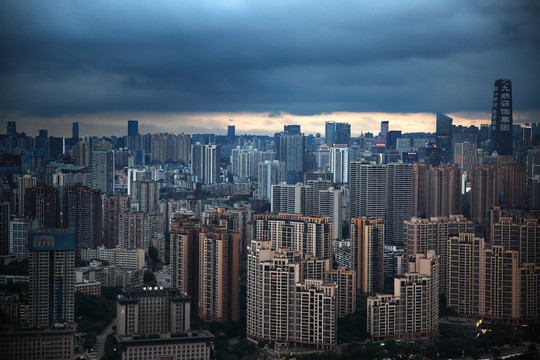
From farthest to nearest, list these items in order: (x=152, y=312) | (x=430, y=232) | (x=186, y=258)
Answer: (x=430, y=232) < (x=186, y=258) < (x=152, y=312)

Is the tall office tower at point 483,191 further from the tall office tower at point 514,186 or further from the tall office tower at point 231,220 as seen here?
the tall office tower at point 231,220

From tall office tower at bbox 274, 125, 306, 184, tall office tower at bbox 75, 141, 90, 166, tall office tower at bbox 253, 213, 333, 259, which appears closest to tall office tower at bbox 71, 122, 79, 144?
tall office tower at bbox 75, 141, 90, 166

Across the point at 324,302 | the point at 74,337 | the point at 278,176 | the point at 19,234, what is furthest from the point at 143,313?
the point at 278,176

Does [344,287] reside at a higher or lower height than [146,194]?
lower

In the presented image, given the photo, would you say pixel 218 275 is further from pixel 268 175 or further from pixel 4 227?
pixel 268 175

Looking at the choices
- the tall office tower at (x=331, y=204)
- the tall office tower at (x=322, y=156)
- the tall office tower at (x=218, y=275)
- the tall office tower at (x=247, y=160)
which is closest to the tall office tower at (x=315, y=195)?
the tall office tower at (x=331, y=204)

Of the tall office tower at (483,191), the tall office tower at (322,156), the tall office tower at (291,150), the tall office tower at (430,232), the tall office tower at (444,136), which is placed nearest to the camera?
the tall office tower at (430,232)

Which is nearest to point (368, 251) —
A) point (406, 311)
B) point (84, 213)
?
point (406, 311)
